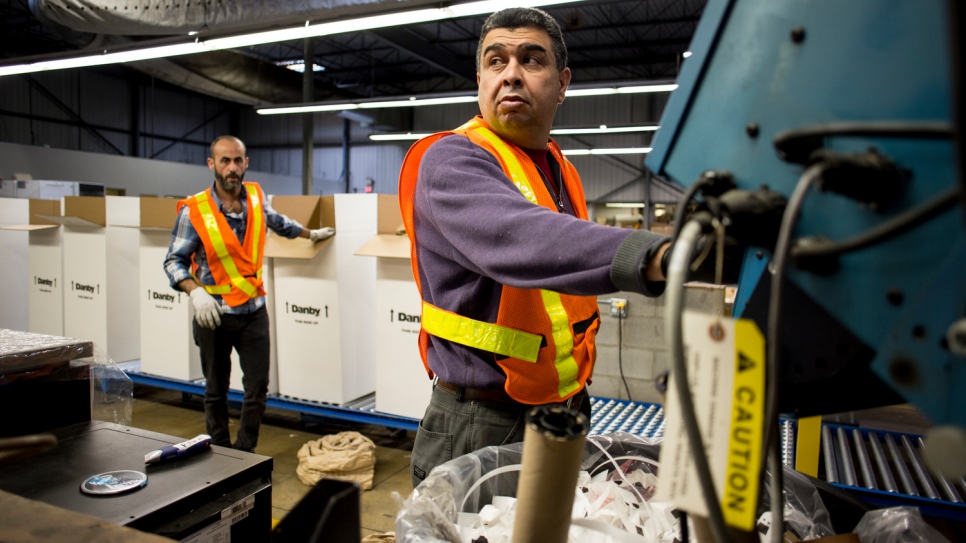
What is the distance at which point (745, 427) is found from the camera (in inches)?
19.8

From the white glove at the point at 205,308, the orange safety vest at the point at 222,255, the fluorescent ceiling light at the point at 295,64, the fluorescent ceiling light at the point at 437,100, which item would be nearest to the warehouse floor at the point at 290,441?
the white glove at the point at 205,308

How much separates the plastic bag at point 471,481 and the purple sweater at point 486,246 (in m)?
0.16

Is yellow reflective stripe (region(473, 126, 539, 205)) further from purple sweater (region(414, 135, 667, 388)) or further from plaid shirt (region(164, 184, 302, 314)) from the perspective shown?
plaid shirt (region(164, 184, 302, 314))

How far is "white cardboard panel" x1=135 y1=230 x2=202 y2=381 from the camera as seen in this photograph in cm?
412

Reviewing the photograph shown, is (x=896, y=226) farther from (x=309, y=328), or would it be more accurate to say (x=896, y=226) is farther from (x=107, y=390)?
(x=309, y=328)

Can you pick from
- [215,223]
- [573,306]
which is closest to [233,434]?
[215,223]

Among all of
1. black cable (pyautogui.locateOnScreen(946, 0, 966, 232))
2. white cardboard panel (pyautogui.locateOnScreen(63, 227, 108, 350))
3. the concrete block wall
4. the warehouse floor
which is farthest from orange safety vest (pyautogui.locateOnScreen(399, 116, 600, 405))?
white cardboard panel (pyautogui.locateOnScreen(63, 227, 108, 350))

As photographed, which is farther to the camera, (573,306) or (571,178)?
(571,178)

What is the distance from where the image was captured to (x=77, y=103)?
13.5 metres

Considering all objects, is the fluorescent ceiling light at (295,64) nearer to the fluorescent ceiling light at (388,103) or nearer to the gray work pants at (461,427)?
the fluorescent ceiling light at (388,103)

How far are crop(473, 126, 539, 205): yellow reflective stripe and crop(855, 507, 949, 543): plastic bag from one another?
0.80 meters

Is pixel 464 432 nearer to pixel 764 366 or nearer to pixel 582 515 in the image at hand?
pixel 582 515

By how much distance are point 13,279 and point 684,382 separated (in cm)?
694

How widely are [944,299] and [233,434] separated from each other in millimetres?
4222
